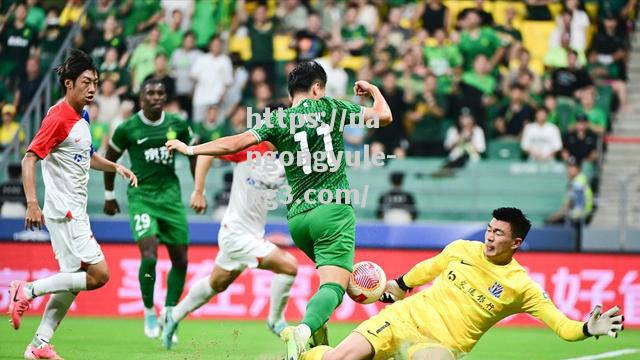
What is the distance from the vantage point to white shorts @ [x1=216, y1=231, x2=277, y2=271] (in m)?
11.7

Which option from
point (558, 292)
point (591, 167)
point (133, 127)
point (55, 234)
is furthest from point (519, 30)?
point (55, 234)

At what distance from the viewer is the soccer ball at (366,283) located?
329 inches

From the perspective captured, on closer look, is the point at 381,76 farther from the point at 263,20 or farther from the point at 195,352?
the point at 195,352

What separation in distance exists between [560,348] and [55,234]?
5.74 metres

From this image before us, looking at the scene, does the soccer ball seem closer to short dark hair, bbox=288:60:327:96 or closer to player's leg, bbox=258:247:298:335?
short dark hair, bbox=288:60:327:96

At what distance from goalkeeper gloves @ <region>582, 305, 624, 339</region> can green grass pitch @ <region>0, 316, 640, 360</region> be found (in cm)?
386

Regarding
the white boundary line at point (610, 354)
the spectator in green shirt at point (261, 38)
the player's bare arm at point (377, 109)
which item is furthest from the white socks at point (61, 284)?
the spectator in green shirt at point (261, 38)

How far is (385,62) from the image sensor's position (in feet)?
63.0

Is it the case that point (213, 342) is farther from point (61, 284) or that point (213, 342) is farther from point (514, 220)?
point (514, 220)

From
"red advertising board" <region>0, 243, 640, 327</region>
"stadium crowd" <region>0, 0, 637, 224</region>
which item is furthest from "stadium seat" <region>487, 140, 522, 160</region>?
"red advertising board" <region>0, 243, 640, 327</region>

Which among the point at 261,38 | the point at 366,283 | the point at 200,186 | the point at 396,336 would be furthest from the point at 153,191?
the point at 261,38

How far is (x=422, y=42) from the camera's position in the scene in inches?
772

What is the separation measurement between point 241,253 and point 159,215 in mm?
963

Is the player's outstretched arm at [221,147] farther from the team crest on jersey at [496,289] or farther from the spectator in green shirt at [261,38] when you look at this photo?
the spectator in green shirt at [261,38]
